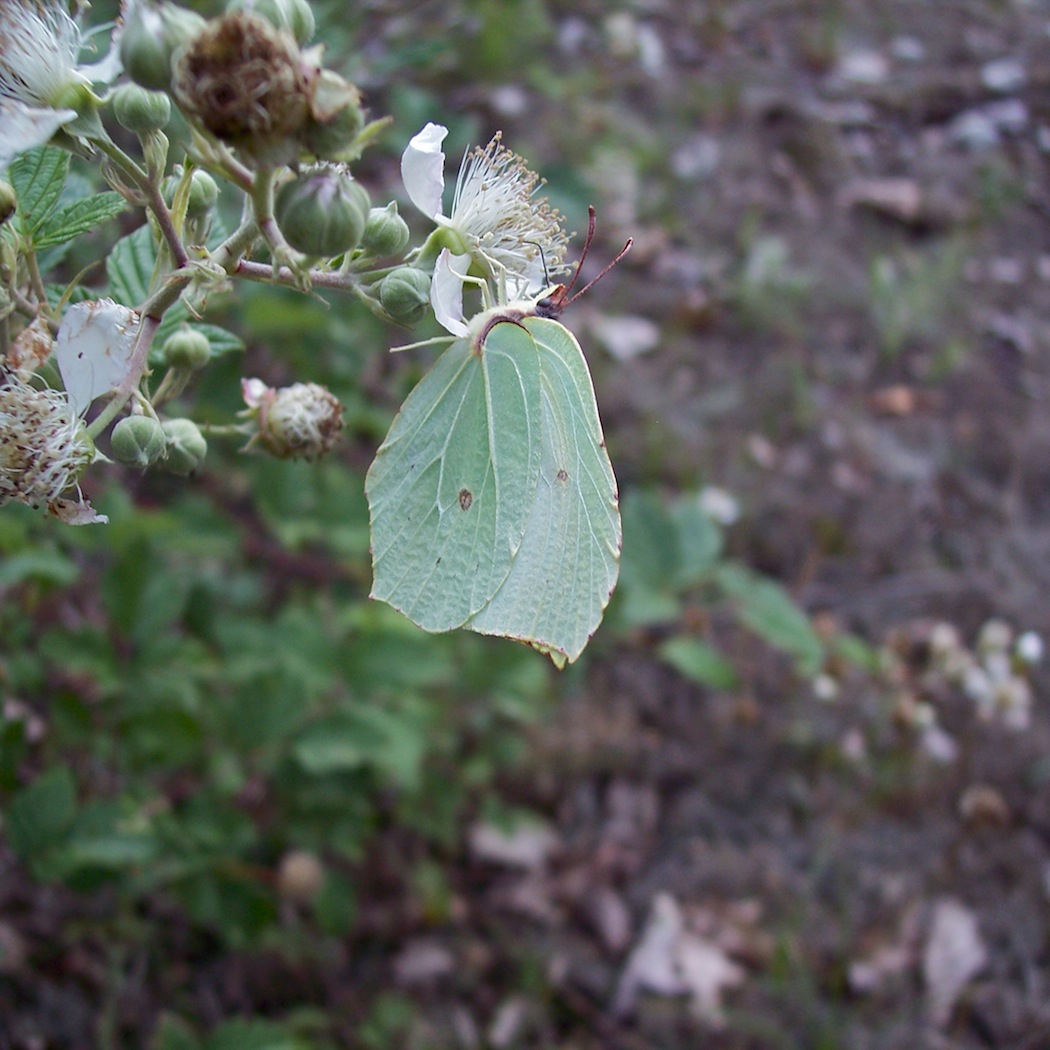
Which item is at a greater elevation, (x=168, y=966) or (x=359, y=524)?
(x=359, y=524)

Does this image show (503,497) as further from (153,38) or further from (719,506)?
(719,506)

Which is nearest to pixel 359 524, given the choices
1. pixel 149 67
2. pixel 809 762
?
pixel 149 67

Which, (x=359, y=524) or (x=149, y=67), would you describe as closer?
(x=149, y=67)

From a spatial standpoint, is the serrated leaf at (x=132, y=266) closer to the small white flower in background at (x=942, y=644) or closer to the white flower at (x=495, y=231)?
the white flower at (x=495, y=231)

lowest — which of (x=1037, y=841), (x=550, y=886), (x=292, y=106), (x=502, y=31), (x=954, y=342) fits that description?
(x=1037, y=841)

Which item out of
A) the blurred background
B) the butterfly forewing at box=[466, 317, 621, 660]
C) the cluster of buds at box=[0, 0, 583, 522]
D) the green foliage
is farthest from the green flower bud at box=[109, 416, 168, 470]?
the green foliage

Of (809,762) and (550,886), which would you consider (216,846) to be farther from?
(809,762)

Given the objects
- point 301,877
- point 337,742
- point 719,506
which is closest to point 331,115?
point 337,742
